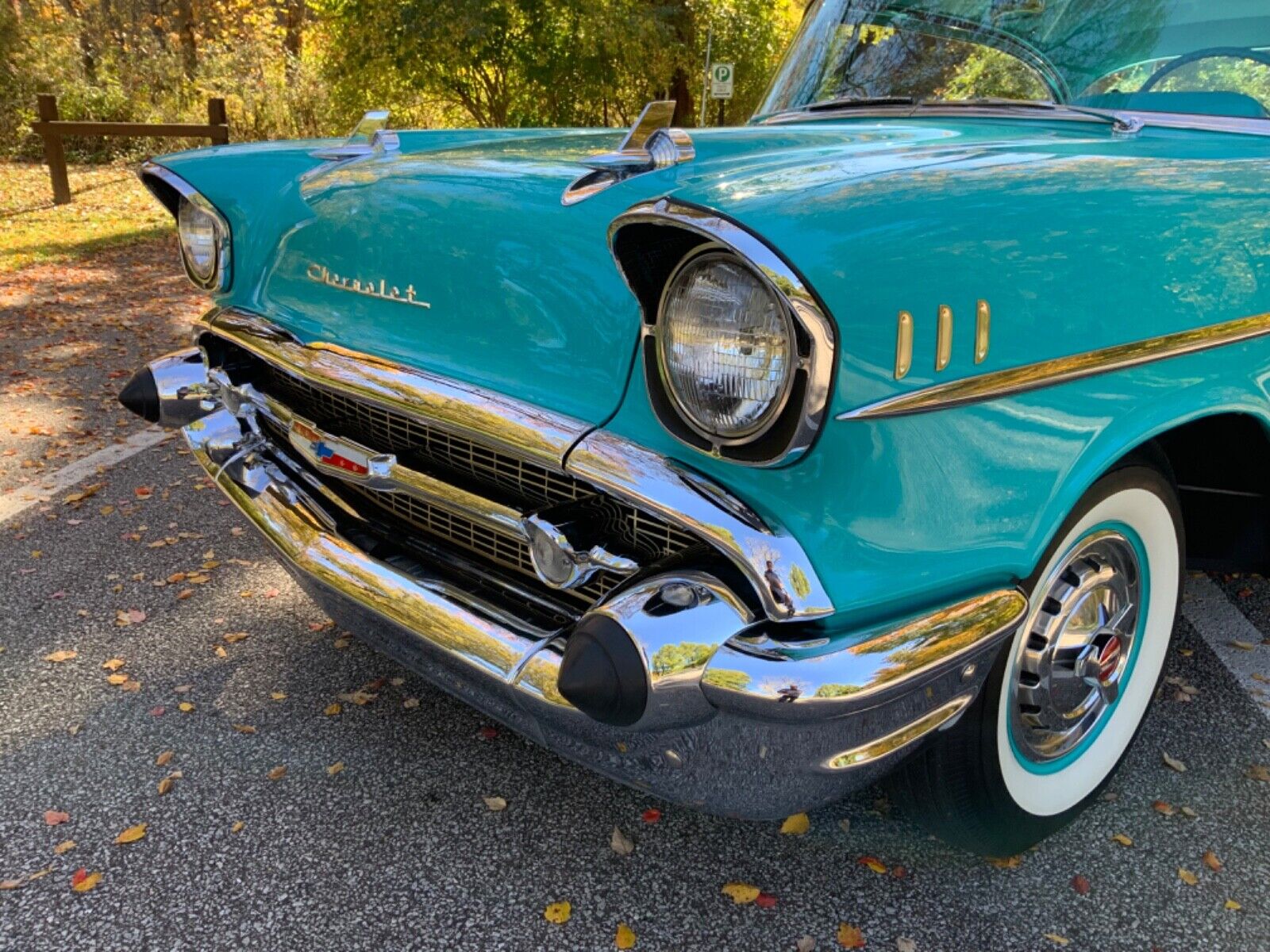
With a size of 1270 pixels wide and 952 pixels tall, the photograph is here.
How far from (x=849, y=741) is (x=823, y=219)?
2.49 feet

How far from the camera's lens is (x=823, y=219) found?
1461 mm

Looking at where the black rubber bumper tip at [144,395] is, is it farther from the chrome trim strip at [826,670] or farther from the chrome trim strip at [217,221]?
the chrome trim strip at [826,670]

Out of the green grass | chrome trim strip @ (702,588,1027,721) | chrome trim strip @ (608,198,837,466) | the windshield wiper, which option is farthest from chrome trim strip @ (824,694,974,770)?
the green grass

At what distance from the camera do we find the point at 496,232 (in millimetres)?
1856

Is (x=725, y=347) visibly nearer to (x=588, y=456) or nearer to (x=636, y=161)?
(x=588, y=456)

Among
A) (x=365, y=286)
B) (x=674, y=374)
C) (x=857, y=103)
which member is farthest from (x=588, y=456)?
(x=857, y=103)

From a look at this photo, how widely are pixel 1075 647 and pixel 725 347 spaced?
1009mm

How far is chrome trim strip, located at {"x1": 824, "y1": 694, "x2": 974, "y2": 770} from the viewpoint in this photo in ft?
5.18

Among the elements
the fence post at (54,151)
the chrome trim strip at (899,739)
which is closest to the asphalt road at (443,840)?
the chrome trim strip at (899,739)

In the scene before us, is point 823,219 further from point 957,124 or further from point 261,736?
point 261,736

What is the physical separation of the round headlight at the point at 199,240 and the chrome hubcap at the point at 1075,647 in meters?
→ 1.98

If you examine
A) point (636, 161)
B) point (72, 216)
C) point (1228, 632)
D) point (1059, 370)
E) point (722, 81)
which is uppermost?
point (722, 81)

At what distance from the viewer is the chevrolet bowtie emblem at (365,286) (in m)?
1.98

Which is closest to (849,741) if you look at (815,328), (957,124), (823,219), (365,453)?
(815,328)
